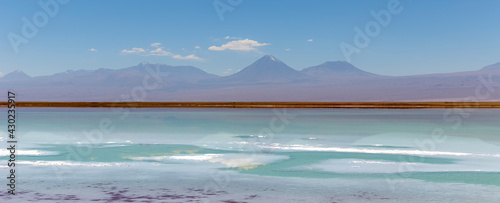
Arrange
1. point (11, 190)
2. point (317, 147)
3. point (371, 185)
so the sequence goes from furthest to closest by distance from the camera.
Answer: point (317, 147) < point (371, 185) < point (11, 190)

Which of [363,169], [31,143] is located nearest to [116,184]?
[363,169]

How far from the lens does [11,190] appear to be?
6648mm

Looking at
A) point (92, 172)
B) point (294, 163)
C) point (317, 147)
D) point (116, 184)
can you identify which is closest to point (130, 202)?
point (116, 184)

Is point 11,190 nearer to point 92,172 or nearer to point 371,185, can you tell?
point 92,172

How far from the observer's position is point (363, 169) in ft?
28.3

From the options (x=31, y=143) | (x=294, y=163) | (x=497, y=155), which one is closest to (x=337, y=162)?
(x=294, y=163)

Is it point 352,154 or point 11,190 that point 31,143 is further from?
point 352,154

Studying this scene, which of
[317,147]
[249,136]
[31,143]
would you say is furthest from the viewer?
[249,136]

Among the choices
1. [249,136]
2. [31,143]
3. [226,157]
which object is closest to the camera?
[226,157]

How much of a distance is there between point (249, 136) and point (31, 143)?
6.03 metres

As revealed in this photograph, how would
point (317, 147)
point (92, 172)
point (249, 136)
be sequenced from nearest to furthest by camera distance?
point (92, 172) → point (317, 147) → point (249, 136)

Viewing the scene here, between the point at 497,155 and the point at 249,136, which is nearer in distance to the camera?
the point at 497,155

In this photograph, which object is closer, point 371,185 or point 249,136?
point 371,185

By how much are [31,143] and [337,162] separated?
8.11 m
